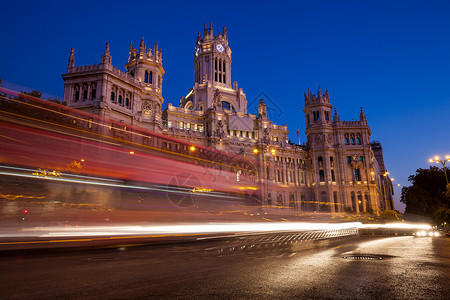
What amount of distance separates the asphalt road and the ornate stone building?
41771 millimetres

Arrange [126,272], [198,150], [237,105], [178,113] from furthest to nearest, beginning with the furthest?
[237,105]
[178,113]
[198,150]
[126,272]

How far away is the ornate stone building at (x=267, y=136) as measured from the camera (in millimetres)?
52031

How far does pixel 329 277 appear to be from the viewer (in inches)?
238

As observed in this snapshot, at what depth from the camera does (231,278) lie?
6129mm

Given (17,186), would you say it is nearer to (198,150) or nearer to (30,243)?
(30,243)

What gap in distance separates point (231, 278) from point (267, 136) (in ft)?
200

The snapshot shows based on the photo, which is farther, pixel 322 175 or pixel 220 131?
pixel 322 175

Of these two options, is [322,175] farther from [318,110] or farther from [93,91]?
[93,91]

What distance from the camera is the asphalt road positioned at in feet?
15.9

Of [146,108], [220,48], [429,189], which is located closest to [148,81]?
[146,108]

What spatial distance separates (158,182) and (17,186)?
728 cm

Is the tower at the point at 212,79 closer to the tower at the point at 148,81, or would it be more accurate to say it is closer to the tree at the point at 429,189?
the tower at the point at 148,81

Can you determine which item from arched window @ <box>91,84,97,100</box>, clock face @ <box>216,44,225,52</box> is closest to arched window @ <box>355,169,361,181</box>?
clock face @ <box>216,44,225,52</box>

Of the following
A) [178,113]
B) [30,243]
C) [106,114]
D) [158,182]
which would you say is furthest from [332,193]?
[30,243]
